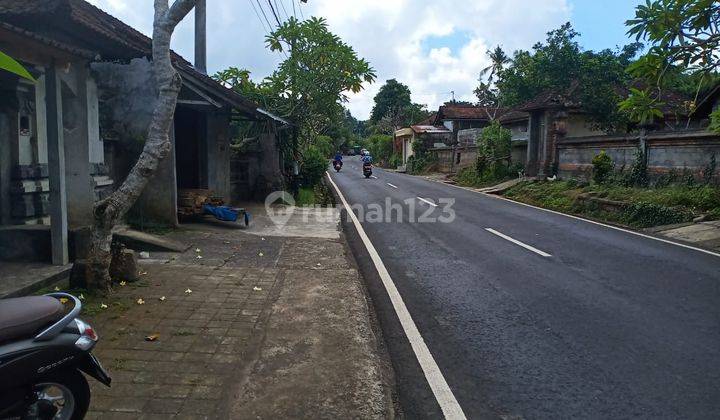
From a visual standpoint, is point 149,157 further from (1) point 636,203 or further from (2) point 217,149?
(1) point 636,203

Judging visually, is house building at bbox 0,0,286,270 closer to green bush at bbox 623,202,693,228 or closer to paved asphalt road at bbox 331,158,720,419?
paved asphalt road at bbox 331,158,720,419

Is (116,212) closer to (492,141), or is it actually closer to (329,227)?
(329,227)

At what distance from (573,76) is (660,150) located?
13248mm

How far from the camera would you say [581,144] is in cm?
2133

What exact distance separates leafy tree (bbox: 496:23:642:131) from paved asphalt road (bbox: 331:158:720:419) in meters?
15.4

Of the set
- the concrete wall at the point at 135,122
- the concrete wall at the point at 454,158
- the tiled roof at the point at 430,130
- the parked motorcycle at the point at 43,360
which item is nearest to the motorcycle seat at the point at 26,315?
the parked motorcycle at the point at 43,360

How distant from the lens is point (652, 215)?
→ 1381 centimetres

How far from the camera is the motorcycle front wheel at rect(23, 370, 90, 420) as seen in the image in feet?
10.3

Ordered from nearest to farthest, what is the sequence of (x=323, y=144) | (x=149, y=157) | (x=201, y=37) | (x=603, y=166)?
(x=149, y=157), (x=201, y=37), (x=603, y=166), (x=323, y=144)

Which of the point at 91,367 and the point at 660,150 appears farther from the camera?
the point at 660,150

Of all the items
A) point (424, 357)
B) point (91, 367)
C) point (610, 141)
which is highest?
point (610, 141)

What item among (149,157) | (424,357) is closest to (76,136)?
(149,157)

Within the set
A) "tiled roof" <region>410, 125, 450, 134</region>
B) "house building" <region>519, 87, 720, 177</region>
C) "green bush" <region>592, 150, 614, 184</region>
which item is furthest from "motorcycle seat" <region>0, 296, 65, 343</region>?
"tiled roof" <region>410, 125, 450, 134</region>

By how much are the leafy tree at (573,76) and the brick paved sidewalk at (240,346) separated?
19864mm
